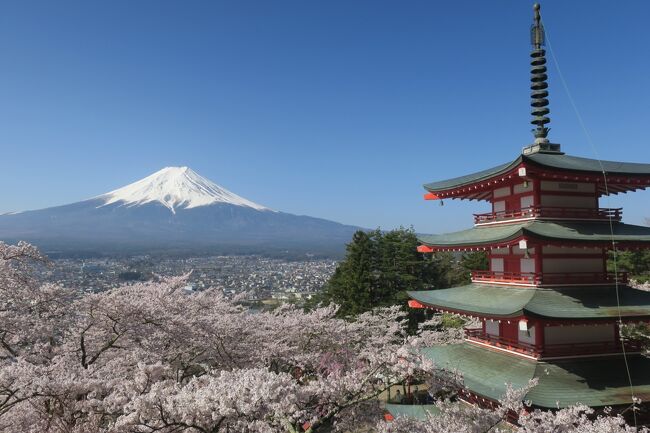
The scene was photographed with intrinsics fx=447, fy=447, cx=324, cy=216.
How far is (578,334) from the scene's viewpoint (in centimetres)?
1041

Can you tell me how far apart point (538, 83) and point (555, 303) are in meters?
6.45

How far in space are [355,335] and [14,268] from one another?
604 inches

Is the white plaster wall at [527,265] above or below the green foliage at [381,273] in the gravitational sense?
above

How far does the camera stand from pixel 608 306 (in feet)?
32.5

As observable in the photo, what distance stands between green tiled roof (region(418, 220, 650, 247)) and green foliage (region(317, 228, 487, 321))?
19.2 m

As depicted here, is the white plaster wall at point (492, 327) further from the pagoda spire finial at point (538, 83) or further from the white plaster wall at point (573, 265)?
the pagoda spire finial at point (538, 83)

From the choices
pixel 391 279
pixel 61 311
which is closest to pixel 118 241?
pixel 391 279

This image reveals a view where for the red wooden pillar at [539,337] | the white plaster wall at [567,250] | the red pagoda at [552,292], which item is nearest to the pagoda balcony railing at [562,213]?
the red pagoda at [552,292]

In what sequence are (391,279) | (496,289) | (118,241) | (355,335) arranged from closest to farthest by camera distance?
(496,289), (355,335), (391,279), (118,241)

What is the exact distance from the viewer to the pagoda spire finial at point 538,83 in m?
12.6

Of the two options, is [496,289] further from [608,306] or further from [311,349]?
[311,349]

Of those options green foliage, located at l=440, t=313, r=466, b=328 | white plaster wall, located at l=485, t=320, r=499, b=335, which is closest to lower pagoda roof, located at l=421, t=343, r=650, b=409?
white plaster wall, located at l=485, t=320, r=499, b=335

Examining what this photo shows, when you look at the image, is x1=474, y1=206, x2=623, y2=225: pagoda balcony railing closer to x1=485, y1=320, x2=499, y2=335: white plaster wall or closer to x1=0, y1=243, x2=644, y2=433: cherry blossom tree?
x1=485, y1=320, x2=499, y2=335: white plaster wall

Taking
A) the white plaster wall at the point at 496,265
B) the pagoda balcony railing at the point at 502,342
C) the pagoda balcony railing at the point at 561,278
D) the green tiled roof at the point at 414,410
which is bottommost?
the green tiled roof at the point at 414,410
